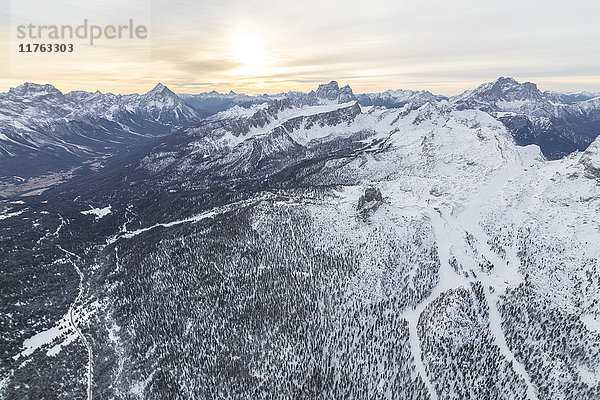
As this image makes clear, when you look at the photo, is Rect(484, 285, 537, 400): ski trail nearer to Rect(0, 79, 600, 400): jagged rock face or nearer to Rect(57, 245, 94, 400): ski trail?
Rect(0, 79, 600, 400): jagged rock face

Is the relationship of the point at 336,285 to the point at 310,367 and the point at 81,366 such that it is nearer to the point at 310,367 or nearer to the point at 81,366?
the point at 310,367

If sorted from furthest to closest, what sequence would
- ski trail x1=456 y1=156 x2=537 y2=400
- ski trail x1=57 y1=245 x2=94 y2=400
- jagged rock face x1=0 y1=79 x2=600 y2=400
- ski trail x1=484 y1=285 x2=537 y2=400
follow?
ski trail x1=57 y1=245 x2=94 y2=400 → jagged rock face x1=0 y1=79 x2=600 y2=400 → ski trail x1=456 y1=156 x2=537 y2=400 → ski trail x1=484 y1=285 x2=537 y2=400

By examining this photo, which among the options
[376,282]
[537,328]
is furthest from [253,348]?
[537,328]

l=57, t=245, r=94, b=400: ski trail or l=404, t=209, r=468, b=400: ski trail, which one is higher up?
l=404, t=209, r=468, b=400: ski trail

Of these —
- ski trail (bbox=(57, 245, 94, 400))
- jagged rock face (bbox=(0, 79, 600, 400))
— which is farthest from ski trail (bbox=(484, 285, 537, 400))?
ski trail (bbox=(57, 245, 94, 400))

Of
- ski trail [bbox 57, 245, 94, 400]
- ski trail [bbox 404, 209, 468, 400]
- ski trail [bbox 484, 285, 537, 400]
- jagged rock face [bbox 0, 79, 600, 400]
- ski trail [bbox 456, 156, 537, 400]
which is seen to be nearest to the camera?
ski trail [bbox 484, 285, 537, 400]

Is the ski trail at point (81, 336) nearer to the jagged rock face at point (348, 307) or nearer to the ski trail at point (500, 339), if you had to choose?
the jagged rock face at point (348, 307)

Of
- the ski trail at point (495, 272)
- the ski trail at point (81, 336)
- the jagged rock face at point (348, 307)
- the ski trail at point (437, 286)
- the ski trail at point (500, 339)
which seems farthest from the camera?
the ski trail at point (81, 336)

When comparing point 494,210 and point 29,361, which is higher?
point 494,210

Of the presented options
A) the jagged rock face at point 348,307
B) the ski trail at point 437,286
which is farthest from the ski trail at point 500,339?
the ski trail at point 437,286

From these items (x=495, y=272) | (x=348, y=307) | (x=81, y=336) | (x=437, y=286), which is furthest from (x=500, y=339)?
(x=81, y=336)

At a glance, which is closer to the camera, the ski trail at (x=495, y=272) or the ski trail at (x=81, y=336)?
the ski trail at (x=495, y=272)
